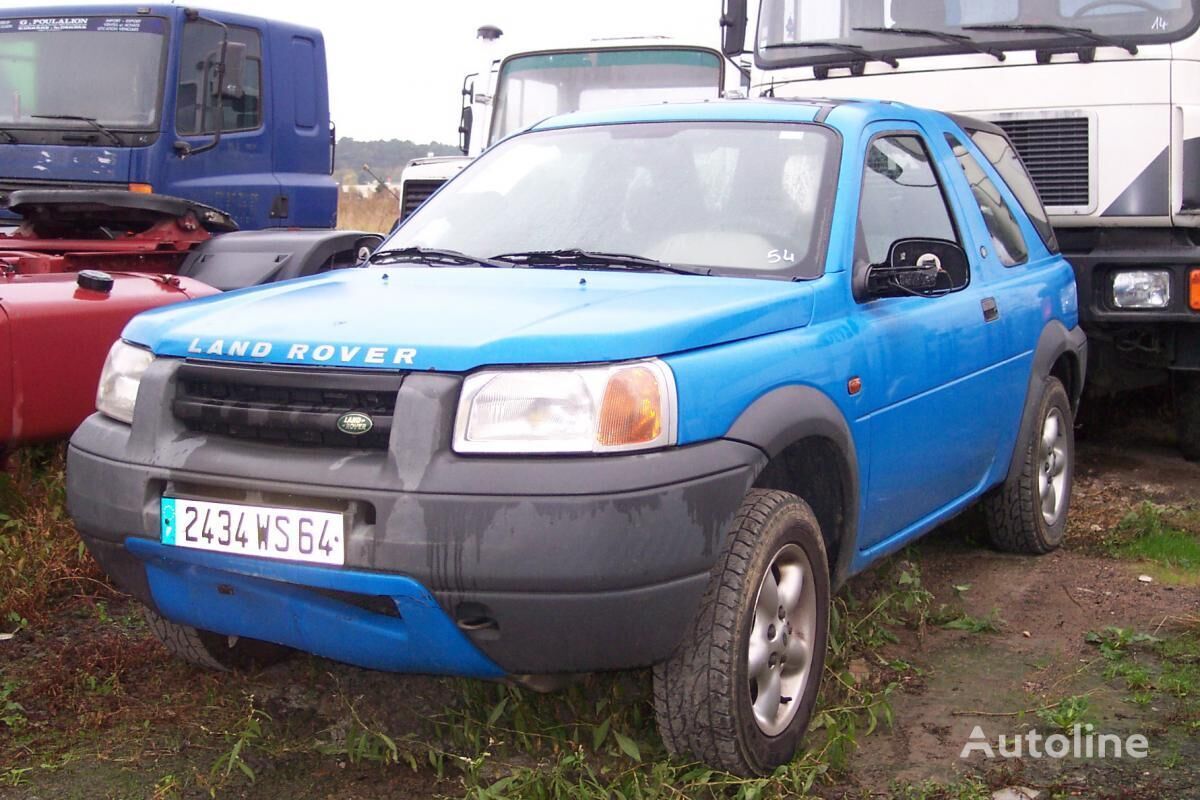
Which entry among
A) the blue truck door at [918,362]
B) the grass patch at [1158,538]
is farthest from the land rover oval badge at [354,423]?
the grass patch at [1158,538]

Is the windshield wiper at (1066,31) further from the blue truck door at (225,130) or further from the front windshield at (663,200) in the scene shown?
the blue truck door at (225,130)

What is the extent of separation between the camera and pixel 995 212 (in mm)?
5082

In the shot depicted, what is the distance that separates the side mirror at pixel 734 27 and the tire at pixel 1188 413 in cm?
290

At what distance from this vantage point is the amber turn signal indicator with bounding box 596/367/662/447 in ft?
9.35

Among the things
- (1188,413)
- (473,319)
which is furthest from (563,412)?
(1188,413)

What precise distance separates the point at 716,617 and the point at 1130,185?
14.5 feet

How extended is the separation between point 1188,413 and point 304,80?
6.04 meters

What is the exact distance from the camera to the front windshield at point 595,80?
37.1ft

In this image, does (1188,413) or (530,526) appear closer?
(530,526)

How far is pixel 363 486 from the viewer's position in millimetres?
2838

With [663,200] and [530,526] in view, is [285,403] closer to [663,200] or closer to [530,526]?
[530,526]

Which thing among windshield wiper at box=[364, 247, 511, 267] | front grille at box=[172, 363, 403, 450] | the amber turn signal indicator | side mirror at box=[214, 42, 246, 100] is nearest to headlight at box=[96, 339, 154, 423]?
front grille at box=[172, 363, 403, 450]

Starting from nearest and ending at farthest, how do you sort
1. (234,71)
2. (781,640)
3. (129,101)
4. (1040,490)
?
(781,640) < (1040,490) < (129,101) < (234,71)

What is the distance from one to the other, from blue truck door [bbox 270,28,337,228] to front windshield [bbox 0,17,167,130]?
101 cm
